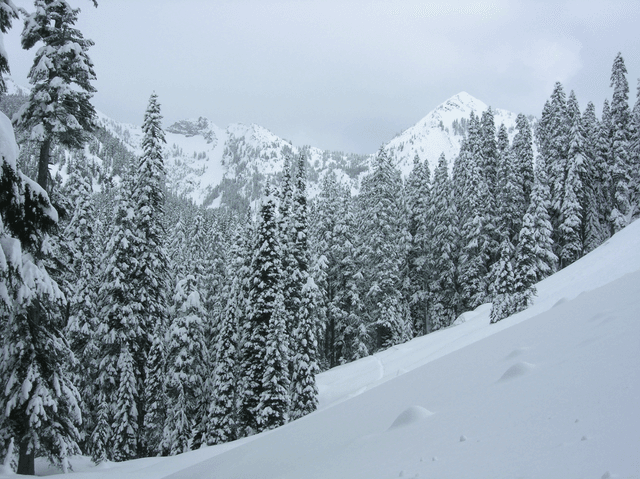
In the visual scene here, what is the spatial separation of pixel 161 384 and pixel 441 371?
78.5 feet

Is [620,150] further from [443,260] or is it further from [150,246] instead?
[150,246]

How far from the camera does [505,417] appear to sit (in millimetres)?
4840

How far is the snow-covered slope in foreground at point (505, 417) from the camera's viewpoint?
3.63 meters

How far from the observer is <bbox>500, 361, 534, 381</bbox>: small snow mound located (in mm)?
6211

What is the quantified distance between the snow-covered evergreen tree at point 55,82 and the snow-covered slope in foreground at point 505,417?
12.3m

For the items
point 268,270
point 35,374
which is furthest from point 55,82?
point 268,270

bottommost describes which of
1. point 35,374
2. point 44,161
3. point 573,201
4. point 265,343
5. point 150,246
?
point 265,343

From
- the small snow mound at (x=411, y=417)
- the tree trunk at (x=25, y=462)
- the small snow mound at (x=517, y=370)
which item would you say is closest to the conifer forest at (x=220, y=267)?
the tree trunk at (x=25, y=462)

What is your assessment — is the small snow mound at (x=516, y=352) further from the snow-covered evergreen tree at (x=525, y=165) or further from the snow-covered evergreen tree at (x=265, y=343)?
the snow-covered evergreen tree at (x=525, y=165)

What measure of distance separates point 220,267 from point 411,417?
3587 cm

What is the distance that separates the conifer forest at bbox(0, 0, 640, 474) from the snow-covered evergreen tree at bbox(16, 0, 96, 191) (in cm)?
7

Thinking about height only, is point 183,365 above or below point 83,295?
below

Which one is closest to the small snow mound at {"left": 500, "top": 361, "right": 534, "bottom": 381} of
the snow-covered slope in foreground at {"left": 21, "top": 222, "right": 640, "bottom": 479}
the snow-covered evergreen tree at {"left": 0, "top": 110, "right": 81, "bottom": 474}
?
the snow-covered slope in foreground at {"left": 21, "top": 222, "right": 640, "bottom": 479}

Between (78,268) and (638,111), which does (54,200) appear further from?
(638,111)
